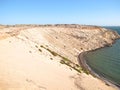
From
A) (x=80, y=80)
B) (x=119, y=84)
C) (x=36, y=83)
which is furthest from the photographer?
(x=119, y=84)

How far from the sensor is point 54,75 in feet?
79.4

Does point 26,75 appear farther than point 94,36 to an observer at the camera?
No

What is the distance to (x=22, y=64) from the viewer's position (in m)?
23.5

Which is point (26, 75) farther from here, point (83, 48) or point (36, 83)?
point (83, 48)

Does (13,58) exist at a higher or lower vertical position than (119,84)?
higher

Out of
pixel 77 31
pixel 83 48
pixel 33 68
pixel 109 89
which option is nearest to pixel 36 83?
pixel 33 68

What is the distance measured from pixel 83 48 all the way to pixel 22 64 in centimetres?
4433

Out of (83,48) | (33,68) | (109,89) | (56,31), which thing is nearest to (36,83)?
(33,68)

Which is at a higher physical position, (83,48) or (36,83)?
(36,83)

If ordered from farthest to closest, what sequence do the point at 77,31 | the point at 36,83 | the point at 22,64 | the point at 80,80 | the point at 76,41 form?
the point at 77,31 < the point at 76,41 < the point at 80,80 < the point at 22,64 < the point at 36,83

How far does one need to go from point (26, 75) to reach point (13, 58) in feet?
17.6

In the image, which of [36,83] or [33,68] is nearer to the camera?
[36,83]

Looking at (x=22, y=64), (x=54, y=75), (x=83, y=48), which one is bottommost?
(x=83, y=48)

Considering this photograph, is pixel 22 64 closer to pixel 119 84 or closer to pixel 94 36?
pixel 119 84
